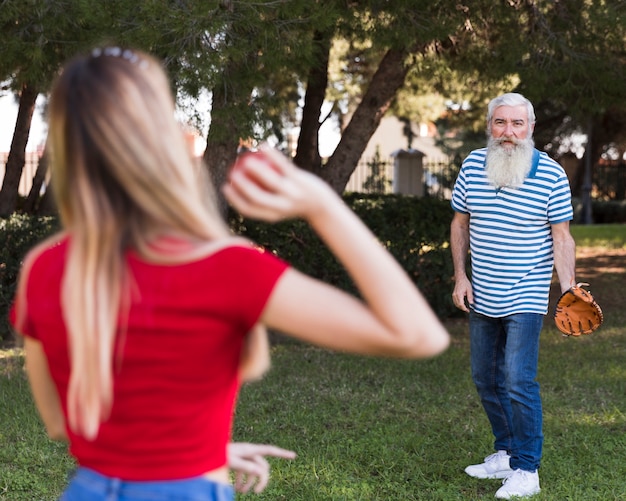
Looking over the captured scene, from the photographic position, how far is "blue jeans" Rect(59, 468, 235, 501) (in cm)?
148

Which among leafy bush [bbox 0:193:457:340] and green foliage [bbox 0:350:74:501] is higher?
leafy bush [bbox 0:193:457:340]

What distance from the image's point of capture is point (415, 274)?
9641 mm

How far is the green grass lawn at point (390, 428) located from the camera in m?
4.67

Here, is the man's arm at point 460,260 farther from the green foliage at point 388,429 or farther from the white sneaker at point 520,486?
the green foliage at point 388,429

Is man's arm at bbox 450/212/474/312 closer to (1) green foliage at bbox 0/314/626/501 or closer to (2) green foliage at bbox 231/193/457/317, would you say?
(1) green foliage at bbox 0/314/626/501

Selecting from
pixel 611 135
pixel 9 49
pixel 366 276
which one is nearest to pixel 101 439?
pixel 366 276

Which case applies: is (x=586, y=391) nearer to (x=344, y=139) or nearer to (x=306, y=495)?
(x=306, y=495)

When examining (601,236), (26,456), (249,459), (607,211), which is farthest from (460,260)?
(607,211)

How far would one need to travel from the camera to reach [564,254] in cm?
426

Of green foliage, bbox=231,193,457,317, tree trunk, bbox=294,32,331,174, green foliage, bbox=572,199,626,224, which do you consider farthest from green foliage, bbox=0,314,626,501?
green foliage, bbox=572,199,626,224

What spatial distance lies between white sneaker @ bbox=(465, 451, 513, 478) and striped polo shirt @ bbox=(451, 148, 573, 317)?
2.67 feet

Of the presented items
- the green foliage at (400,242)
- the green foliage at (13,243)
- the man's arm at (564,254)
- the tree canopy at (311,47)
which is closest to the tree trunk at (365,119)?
the tree canopy at (311,47)

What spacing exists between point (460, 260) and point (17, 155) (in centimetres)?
756

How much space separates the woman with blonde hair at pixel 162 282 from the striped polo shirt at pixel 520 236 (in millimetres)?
2983
